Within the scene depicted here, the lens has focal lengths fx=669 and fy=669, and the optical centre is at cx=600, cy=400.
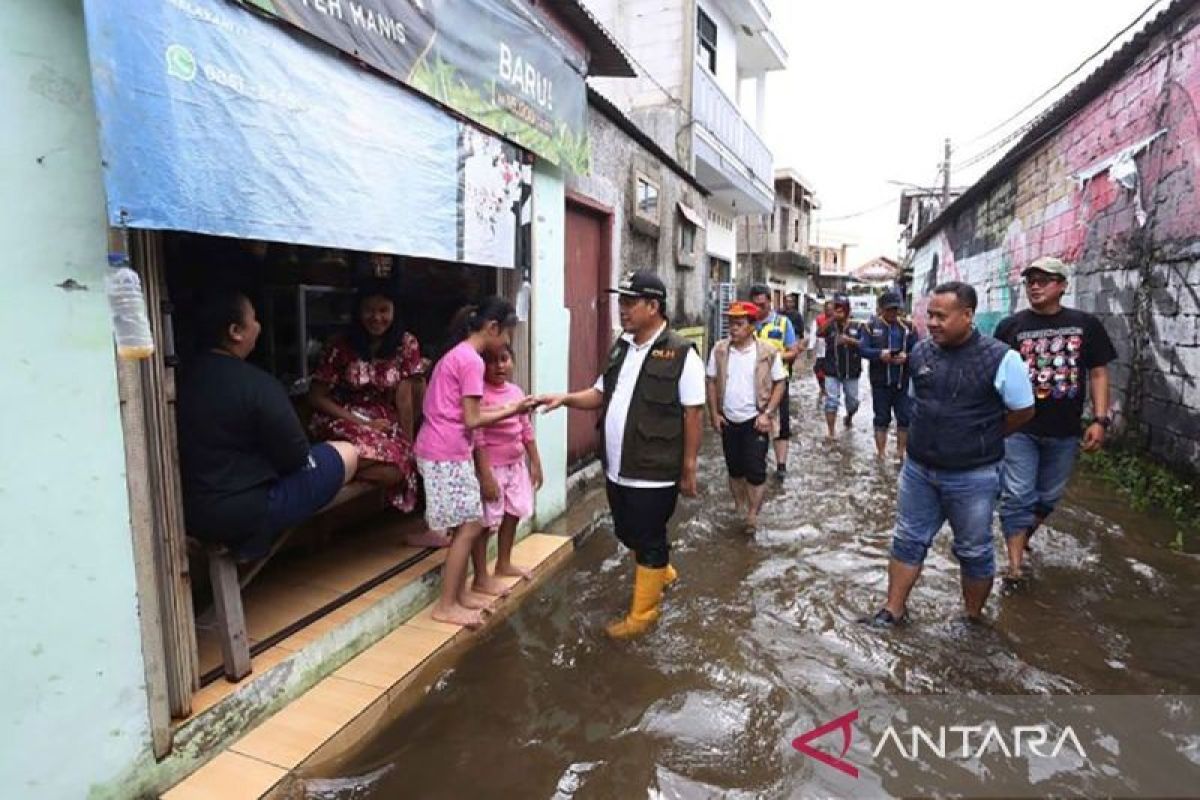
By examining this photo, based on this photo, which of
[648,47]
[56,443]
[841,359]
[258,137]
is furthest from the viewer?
[648,47]

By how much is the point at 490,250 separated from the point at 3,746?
3096 millimetres

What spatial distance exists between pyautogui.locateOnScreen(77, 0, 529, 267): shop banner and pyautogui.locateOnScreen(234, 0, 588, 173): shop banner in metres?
0.10

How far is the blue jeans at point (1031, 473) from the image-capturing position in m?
3.99

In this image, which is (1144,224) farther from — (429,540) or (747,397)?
(429,540)

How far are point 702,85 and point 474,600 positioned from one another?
1132 centimetres

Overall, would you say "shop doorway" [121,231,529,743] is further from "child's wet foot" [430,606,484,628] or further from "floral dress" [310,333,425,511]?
"child's wet foot" [430,606,484,628]

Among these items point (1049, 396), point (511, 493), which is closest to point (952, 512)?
point (1049, 396)

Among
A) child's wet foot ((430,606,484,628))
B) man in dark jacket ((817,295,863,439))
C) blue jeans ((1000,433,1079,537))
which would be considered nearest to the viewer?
child's wet foot ((430,606,484,628))

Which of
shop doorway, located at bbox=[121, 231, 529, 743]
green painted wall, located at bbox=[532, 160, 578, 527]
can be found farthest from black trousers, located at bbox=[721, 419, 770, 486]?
shop doorway, located at bbox=[121, 231, 529, 743]

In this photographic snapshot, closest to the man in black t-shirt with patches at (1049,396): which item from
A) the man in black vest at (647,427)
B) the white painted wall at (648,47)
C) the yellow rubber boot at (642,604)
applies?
the man in black vest at (647,427)

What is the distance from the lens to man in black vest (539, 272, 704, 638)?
3383 millimetres

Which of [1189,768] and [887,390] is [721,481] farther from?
[1189,768]

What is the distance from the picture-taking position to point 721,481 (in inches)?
263

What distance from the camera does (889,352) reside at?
7.00m
